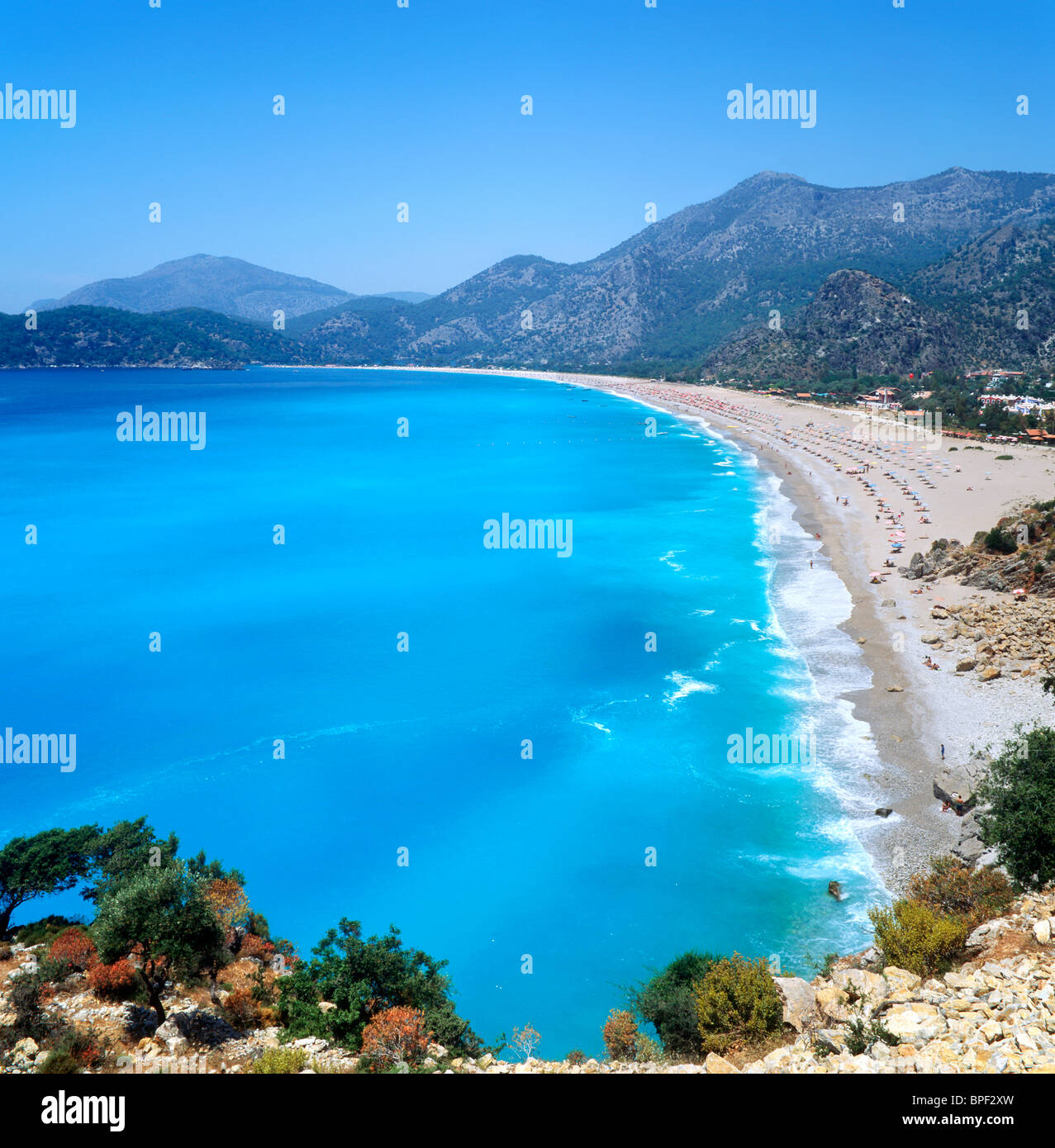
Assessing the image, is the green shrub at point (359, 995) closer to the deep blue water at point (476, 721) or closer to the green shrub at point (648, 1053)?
the green shrub at point (648, 1053)

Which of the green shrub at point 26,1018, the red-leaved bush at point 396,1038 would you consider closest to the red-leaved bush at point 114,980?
the green shrub at point 26,1018

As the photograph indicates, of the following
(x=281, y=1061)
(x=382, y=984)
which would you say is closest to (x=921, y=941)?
(x=382, y=984)

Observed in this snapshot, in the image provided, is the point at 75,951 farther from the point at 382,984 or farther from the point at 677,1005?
the point at 677,1005

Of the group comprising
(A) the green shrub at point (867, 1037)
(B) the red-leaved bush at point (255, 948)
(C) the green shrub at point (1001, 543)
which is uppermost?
(C) the green shrub at point (1001, 543)

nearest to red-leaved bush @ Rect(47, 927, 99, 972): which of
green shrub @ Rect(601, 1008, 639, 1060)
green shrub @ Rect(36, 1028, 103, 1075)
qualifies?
green shrub @ Rect(36, 1028, 103, 1075)
